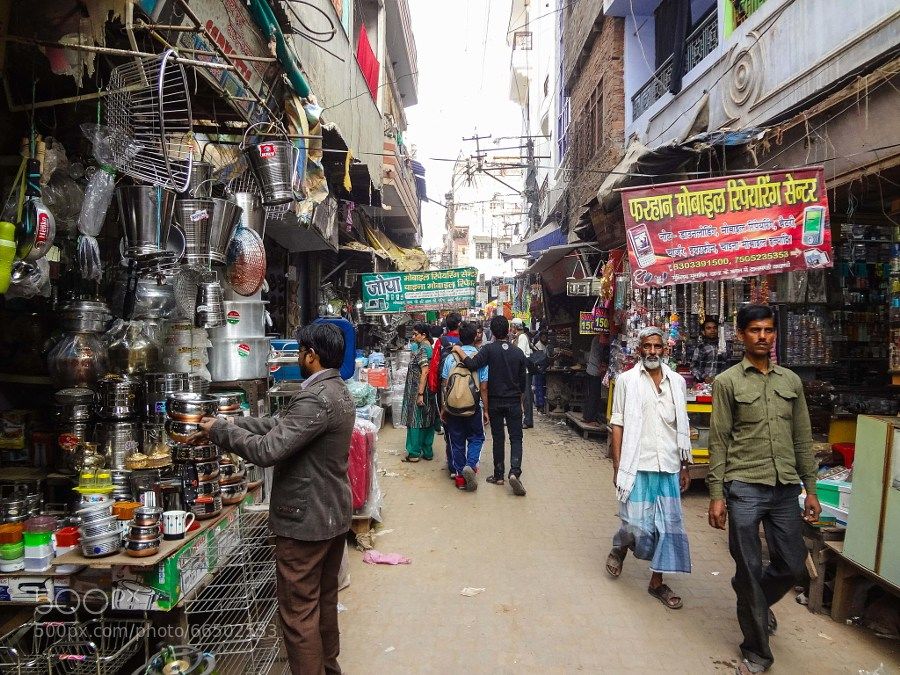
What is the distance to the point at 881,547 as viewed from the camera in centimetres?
363

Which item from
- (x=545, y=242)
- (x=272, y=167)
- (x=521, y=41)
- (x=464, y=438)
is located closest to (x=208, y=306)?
(x=272, y=167)

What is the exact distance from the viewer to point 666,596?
4.18 meters

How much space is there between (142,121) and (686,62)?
900cm

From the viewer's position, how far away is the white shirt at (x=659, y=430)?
13.6 ft

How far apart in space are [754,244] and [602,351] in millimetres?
5770

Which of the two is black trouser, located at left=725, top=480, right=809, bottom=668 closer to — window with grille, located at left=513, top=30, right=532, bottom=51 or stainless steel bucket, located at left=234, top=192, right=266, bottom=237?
stainless steel bucket, located at left=234, top=192, right=266, bottom=237

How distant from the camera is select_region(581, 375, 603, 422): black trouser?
35.1 ft

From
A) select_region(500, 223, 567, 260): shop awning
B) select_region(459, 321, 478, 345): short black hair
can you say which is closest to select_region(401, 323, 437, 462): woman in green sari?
select_region(459, 321, 478, 345): short black hair

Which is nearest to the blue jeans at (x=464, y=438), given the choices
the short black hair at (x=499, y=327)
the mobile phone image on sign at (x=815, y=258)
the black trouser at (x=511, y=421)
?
the black trouser at (x=511, y=421)

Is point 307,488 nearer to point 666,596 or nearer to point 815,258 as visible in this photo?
point 666,596

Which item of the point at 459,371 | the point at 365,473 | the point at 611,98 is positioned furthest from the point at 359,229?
the point at 365,473

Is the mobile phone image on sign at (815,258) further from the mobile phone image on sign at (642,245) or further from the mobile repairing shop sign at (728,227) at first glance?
the mobile phone image on sign at (642,245)

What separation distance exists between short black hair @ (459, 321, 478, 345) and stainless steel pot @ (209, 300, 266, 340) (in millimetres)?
2968

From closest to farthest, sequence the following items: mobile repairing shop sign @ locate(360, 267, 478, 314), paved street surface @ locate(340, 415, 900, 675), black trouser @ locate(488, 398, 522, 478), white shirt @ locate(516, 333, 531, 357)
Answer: paved street surface @ locate(340, 415, 900, 675) → black trouser @ locate(488, 398, 522, 478) → mobile repairing shop sign @ locate(360, 267, 478, 314) → white shirt @ locate(516, 333, 531, 357)
